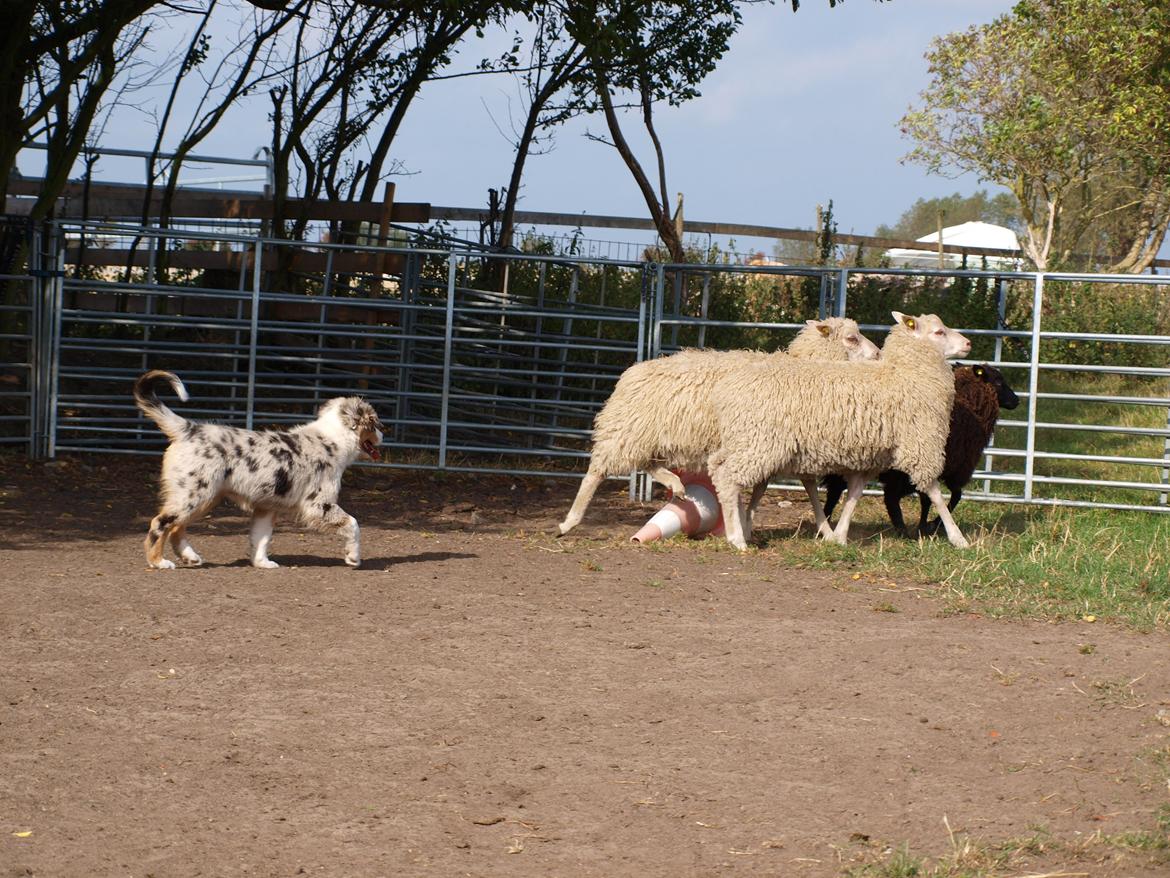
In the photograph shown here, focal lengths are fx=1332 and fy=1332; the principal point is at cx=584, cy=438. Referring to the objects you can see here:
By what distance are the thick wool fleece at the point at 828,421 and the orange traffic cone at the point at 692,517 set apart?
53cm

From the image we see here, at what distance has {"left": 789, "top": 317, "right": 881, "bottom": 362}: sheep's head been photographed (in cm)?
945

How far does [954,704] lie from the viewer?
207 inches

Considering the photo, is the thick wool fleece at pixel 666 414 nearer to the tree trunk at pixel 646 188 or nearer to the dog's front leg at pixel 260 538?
the dog's front leg at pixel 260 538

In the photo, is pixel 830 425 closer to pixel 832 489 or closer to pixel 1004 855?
pixel 832 489

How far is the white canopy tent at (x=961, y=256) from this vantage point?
22062 mm

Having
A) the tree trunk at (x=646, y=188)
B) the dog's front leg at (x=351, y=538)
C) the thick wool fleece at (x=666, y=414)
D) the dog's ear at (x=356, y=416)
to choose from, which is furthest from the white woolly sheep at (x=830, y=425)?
the tree trunk at (x=646, y=188)

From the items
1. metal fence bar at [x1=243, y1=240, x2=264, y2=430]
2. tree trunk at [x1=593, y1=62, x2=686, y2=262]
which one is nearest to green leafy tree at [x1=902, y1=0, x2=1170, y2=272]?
tree trunk at [x1=593, y1=62, x2=686, y2=262]

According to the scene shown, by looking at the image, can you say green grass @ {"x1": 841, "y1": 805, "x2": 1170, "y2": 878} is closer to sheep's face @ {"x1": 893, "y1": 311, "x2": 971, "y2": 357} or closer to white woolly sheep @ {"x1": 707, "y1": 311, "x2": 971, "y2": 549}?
white woolly sheep @ {"x1": 707, "y1": 311, "x2": 971, "y2": 549}

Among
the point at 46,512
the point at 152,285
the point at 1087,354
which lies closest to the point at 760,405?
the point at 46,512

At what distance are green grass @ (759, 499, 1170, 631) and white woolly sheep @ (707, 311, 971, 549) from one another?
1.27 feet

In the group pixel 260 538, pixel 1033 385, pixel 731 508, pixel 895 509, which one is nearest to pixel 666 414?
pixel 731 508

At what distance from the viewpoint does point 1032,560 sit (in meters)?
7.98

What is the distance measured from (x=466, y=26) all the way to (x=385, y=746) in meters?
11.4

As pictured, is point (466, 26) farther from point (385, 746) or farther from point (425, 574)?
point (385, 746)
